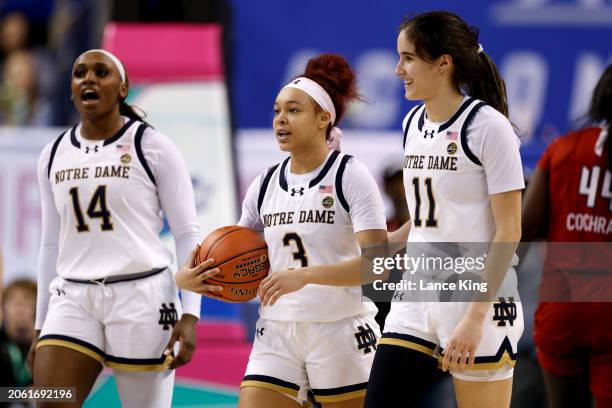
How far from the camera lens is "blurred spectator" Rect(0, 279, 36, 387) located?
6534mm

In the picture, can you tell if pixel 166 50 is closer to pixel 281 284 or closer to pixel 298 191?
pixel 298 191

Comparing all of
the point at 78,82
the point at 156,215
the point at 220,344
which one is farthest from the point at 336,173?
the point at 220,344

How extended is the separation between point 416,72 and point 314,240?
29.7 inches

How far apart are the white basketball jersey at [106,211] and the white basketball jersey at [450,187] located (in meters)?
1.23

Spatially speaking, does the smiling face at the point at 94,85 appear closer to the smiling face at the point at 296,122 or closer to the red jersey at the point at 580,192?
the smiling face at the point at 296,122

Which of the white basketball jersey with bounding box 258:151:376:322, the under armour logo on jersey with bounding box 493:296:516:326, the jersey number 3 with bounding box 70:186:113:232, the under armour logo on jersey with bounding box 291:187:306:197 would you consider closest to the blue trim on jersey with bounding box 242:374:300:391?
the white basketball jersey with bounding box 258:151:376:322

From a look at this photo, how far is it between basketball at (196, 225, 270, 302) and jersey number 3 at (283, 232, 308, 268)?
0.14 meters

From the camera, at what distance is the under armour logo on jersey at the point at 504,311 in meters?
3.93

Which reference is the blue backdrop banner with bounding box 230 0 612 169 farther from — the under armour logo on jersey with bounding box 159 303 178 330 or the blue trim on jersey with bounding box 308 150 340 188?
the blue trim on jersey with bounding box 308 150 340 188

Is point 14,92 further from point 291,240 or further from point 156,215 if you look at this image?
point 291,240

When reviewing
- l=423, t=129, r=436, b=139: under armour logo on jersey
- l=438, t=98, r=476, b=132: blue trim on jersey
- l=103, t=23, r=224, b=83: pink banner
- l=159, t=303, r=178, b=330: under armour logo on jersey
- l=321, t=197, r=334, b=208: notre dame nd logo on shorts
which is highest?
l=103, t=23, r=224, b=83: pink banner

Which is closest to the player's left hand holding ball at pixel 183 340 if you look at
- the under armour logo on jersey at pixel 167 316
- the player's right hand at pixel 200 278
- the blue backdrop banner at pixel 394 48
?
the under armour logo on jersey at pixel 167 316

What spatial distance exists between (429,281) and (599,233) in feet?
3.68

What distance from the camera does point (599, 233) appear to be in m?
4.77
